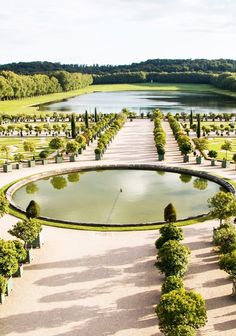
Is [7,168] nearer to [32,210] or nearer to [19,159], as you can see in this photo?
[19,159]

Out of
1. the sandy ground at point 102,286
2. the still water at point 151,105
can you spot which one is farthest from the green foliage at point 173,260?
the still water at point 151,105

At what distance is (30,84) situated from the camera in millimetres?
156250

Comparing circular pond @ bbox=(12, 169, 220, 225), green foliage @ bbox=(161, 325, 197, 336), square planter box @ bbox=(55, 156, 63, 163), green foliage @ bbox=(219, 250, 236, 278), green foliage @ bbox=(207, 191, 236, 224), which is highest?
green foliage @ bbox=(207, 191, 236, 224)

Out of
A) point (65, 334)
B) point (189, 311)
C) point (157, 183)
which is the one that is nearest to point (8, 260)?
point (65, 334)

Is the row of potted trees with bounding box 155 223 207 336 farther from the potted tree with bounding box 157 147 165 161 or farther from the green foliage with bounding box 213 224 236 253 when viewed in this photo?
the potted tree with bounding box 157 147 165 161

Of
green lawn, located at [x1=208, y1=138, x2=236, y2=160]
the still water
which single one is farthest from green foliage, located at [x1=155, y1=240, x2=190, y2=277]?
the still water

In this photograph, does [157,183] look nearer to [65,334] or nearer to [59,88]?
[65,334]

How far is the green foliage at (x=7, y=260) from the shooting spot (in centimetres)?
2156

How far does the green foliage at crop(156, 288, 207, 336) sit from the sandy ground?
1.43 meters

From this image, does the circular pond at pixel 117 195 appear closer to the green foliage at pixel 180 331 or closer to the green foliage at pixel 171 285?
the green foliage at pixel 171 285

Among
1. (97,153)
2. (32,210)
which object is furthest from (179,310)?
(97,153)

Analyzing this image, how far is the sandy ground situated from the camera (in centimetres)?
1872

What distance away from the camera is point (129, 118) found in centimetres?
9800

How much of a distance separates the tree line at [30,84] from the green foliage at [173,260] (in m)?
119
